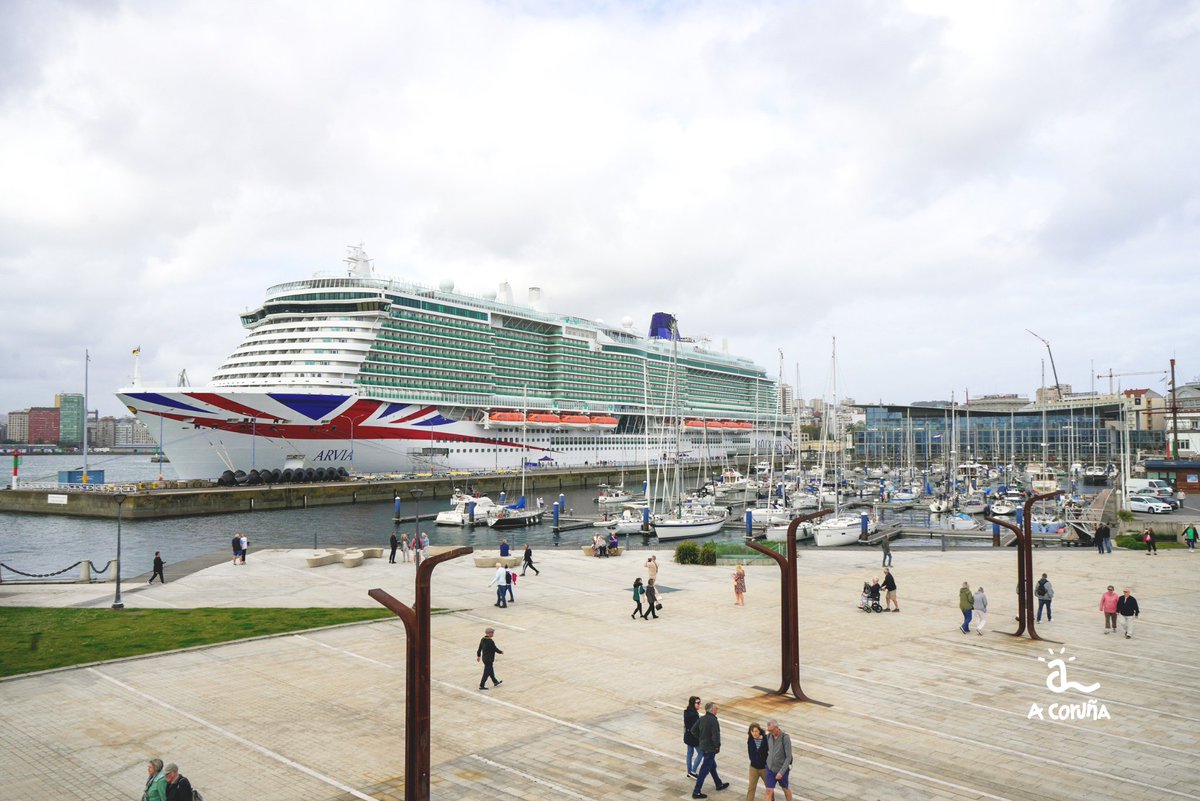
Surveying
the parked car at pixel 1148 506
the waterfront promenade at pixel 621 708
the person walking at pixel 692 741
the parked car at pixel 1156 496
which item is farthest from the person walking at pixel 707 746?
the parked car at pixel 1156 496

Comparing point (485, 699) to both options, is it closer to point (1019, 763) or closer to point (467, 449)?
point (1019, 763)

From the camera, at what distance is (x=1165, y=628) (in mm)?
16812

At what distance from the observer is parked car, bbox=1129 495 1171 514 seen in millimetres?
43491

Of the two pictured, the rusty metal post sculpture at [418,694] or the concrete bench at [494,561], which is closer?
the rusty metal post sculpture at [418,694]

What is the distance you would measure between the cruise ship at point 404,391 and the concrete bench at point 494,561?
18450 mm

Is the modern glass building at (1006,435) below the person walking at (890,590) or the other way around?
the other way around

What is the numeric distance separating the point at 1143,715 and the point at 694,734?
297 inches

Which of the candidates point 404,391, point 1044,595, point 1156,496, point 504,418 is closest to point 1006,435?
point 1156,496

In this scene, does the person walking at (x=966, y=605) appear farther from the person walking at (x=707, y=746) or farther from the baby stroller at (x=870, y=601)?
the person walking at (x=707, y=746)

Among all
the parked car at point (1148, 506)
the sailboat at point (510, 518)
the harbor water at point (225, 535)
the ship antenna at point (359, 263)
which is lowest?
the harbor water at point (225, 535)

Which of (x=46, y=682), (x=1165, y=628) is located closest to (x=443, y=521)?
(x=46, y=682)

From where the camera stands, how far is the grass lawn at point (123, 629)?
14320 millimetres

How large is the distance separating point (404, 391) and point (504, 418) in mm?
12819

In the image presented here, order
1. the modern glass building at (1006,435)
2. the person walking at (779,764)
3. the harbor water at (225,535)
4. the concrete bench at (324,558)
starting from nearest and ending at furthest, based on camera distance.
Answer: the person walking at (779,764), the concrete bench at (324,558), the harbor water at (225,535), the modern glass building at (1006,435)
